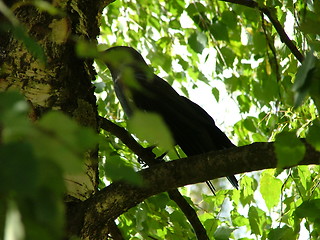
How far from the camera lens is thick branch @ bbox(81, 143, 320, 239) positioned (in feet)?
4.31

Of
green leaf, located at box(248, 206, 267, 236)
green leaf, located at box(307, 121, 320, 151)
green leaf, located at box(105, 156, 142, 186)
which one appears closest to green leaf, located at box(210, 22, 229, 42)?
green leaf, located at box(248, 206, 267, 236)

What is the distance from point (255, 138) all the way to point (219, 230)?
0.75 meters

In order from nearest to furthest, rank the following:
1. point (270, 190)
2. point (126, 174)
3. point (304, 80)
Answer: point (126, 174)
point (304, 80)
point (270, 190)

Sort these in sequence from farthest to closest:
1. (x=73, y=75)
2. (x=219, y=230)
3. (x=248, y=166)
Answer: (x=219, y=230), (x=73, y=75), (x=248, y=166)

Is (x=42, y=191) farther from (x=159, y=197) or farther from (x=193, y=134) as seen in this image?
(x=193, y=134)

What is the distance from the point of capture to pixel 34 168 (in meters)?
0.55

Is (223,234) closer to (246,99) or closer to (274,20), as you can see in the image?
(274,20)

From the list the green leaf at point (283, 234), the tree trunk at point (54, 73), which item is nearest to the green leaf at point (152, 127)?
the tree trunk at point (54, 73)

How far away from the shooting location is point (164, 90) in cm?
241

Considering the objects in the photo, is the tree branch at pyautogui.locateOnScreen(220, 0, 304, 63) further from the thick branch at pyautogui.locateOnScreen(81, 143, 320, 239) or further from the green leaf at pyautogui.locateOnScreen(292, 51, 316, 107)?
the green leaf at pyautogui.locateOnScreen(292, 51, 316, 107)

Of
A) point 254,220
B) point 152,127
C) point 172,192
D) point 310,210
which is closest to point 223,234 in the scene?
point 254,220

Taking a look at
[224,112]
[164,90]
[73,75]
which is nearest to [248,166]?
[73,75]

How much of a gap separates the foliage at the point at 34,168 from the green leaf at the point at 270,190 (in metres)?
1.48

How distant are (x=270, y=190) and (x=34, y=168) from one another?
1550 millimetres
